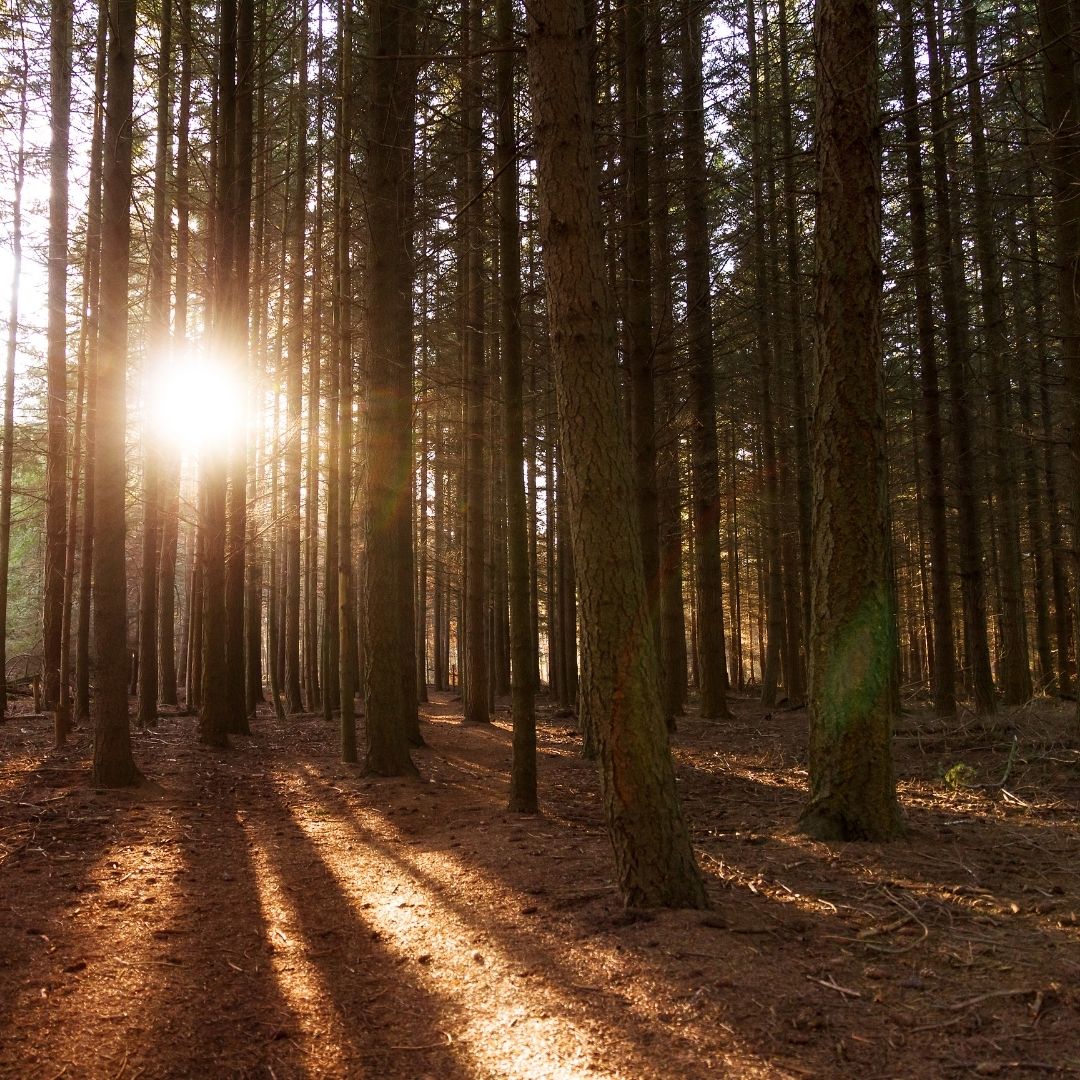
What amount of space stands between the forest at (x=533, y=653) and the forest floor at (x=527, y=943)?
0.03 m

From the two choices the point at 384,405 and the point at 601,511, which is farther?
the point at 384,405

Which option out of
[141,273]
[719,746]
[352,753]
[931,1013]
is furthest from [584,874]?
[141,273]

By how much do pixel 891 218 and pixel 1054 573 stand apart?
34.6 feet

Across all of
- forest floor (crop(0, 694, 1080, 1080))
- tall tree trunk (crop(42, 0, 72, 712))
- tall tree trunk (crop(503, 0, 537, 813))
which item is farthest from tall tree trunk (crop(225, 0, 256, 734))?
tall tree trunk (crop(503, 0, 537, 813))

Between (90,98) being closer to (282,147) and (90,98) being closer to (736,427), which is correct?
(282,147)

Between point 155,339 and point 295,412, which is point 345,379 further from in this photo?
point 295,412

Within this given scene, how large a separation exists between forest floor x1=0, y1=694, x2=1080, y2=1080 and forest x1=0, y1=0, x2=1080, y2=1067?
0.09ft

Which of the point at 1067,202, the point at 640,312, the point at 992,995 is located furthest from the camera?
the point at 640,312

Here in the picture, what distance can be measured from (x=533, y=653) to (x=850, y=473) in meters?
5.81

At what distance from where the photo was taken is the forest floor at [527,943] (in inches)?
115

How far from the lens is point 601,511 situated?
4.25 m

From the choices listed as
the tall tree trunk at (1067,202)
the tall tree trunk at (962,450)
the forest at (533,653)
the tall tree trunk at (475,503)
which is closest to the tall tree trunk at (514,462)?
the forest at (533,653)

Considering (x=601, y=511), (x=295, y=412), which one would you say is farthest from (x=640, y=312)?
(x=295, y=412)

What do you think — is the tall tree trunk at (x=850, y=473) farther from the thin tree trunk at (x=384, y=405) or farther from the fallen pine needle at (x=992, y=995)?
the thin tree trunk at (x=384, y=405)
